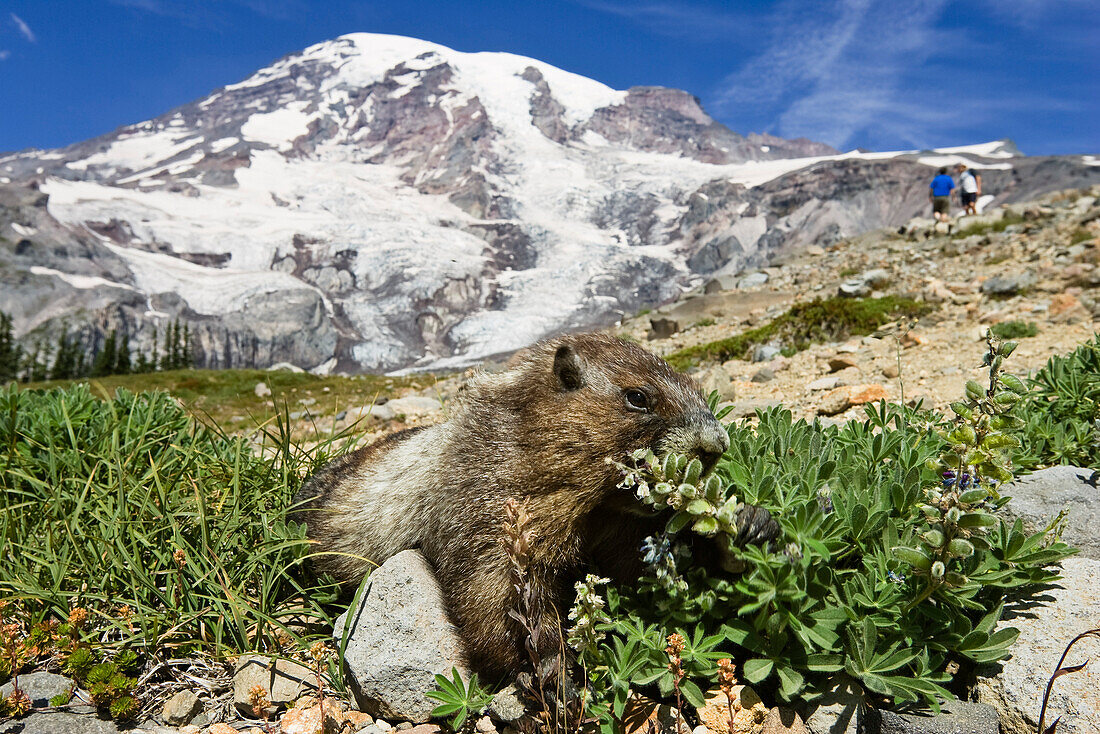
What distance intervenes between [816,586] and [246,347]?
121 metres

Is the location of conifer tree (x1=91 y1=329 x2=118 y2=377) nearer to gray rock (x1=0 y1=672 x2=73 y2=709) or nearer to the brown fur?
gray rock (x1=0 y1=672 x2=73 y2=709)

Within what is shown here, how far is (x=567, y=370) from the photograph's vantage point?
3.62m

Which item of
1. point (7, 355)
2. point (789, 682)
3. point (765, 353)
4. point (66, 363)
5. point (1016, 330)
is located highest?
point (7, 355)

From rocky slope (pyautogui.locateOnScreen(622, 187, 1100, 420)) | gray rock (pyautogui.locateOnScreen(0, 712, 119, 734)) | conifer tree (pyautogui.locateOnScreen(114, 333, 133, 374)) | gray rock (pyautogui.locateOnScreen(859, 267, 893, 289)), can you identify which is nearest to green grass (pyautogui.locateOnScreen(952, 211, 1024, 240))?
rocky slope (pyautogui.locateOnScreen(622, 187, 1100, 420))

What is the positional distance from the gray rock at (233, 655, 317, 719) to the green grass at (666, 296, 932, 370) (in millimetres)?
9622

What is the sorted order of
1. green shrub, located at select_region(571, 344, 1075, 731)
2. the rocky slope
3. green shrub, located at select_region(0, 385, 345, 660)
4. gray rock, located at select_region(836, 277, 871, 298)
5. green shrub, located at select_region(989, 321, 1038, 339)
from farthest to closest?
1. gray rock, located at select_region(836, 277, 871, 298)
2. green shrub, located at select_region(989, 321, 1038, 339)
3. the rocky slope
4. green shrub, located at select_region(0, 385, 345, 660)
5. green shrub, located at select_region(571, 344, 1075, 731)

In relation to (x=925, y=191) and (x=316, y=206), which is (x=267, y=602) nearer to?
(x=925, y=191)

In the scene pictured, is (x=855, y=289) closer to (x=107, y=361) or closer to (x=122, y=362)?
(x=122, y=362)

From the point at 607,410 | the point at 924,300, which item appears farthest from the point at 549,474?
the point at 924,300

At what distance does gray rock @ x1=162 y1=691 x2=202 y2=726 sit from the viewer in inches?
138

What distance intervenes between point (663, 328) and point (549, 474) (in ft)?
56.6

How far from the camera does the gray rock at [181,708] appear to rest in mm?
Answer: 3518

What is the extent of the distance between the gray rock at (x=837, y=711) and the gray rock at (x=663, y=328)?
55.7ft

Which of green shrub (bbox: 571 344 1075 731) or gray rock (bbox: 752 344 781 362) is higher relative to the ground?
gray rock (bbox: 752 344 781 362)
